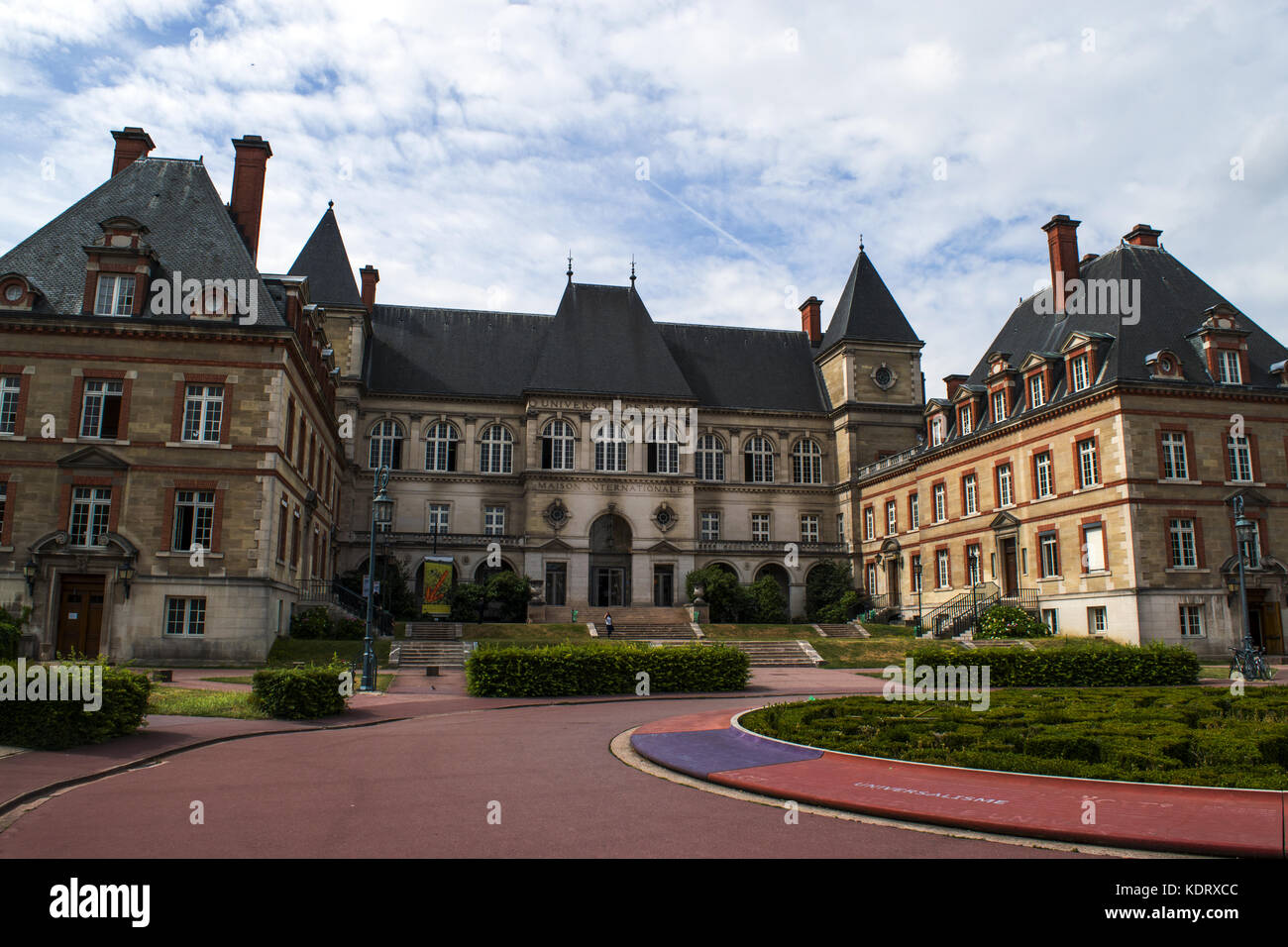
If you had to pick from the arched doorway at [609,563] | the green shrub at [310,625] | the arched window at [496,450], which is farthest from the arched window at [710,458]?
the green shrub at [310,625]

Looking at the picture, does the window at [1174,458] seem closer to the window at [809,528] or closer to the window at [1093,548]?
the window at [1093,548]

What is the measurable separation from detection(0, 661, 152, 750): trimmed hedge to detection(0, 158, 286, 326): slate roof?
780 inches

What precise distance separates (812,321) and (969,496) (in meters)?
22.9

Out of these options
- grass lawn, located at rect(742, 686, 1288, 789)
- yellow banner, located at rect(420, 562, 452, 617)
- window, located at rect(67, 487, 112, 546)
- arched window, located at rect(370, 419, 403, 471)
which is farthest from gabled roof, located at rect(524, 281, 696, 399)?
grass lawn, located at rect(742, 686, 1288, 789)

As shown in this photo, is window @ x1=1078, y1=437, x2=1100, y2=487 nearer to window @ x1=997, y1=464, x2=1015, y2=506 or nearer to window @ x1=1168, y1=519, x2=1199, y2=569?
window @ x1=1168, y1=519, x2=1199, y2=569

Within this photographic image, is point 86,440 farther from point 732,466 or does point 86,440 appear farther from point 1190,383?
point 1190,383

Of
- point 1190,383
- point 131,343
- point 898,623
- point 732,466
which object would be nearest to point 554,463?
point 732,466

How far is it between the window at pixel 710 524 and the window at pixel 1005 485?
59.0 ft

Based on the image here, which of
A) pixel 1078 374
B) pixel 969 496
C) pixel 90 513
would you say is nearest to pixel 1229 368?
pixel 1078 374

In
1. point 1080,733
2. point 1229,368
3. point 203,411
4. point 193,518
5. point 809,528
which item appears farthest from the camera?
point 809,528

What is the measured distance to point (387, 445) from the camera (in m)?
54.5

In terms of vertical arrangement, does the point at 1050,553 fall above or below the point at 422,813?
above

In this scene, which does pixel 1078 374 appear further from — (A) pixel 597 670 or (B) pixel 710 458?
(A) pixel 597 670

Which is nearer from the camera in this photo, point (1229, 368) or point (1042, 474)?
point (1229, 368)
